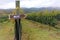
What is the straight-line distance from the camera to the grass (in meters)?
3.02

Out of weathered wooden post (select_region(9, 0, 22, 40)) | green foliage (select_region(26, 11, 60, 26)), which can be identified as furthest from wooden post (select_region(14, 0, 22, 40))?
green foliage (select_region(26, 11, 60, 26))

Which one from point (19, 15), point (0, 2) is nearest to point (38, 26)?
point (19, 15)

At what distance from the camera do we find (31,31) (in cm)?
304

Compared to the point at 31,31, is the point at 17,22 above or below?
above

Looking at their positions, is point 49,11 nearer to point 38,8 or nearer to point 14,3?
point 38,8

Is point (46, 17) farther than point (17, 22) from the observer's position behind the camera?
Yes

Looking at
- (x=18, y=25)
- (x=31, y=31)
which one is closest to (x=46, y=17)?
(x=31, y=31)

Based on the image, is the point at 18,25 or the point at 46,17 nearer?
the point at 18,25

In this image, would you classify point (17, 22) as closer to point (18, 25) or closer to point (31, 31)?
point (18, 25)

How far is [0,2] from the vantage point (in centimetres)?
304

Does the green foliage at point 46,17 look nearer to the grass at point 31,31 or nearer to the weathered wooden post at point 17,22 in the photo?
the grass at point 31,31

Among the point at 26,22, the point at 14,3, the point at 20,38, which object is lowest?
the point at 20,38

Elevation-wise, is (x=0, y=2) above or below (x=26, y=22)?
above

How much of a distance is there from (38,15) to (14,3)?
36 cm
